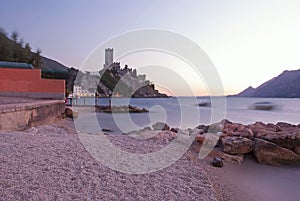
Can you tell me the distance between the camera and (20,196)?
231cm

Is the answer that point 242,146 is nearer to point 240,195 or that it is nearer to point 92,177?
point 240,195

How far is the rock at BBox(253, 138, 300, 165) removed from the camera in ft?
17.8

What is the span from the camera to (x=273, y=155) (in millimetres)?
5508

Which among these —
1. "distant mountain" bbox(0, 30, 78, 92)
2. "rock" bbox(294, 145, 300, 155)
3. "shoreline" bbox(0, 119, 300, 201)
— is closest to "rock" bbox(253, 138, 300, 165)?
"rock" bbox(294, 145, 300, 155)

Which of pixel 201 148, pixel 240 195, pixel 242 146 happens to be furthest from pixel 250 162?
pixel 240 195

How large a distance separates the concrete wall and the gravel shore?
8.97 m

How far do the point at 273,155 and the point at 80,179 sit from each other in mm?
4361

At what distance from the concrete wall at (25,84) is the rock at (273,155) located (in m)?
10.6

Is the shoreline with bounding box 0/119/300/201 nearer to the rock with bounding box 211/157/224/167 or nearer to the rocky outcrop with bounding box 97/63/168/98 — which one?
the rock with bounding box 211/157/224/167

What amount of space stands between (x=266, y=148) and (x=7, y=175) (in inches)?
198

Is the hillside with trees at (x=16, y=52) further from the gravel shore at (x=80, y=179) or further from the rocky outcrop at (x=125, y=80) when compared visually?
the gravel shore at (x=80, y=179)

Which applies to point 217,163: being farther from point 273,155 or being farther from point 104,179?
point 104,179

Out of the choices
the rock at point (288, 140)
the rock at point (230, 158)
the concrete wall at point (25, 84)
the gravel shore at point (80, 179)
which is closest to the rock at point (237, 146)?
the rock at point (230, 158)

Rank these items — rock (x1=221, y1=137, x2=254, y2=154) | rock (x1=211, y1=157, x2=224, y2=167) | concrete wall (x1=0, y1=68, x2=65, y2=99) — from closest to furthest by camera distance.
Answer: rock (x1=211, y1=157, x2=224, y2=167)
rock (x1=221, y1=137, x2=254, y2=154)
concrete wall (x1=0, y1=68, x2=65, y2=99)
